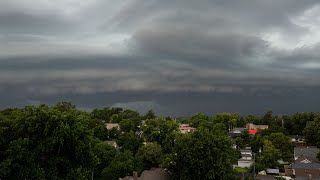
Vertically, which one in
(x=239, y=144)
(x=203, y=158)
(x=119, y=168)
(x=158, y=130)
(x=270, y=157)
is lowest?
(x=239, y=144)

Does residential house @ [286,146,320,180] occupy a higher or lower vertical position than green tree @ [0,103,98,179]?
lower

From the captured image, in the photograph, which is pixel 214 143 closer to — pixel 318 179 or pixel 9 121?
pixel 318 179

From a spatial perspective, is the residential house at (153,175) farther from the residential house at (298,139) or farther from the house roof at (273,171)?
the residential house at (298,139)

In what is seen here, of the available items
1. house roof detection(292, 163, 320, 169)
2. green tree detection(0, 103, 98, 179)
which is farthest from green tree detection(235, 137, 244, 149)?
green tree detection(0, 103, 98, 179)

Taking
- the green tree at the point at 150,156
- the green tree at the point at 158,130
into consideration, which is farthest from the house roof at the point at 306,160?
the green tree at the point at 150,156

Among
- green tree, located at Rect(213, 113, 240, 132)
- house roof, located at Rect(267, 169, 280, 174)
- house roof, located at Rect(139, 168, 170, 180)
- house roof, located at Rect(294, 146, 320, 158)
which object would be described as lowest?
house roof, located at Rect(267, 169, 280, 174)

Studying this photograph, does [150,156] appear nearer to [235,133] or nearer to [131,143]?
[131,143]

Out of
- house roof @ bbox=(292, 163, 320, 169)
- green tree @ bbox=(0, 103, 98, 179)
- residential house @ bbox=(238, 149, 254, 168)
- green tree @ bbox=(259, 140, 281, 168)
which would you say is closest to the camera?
green tree @ bbox=(0, 103, 98, 179)

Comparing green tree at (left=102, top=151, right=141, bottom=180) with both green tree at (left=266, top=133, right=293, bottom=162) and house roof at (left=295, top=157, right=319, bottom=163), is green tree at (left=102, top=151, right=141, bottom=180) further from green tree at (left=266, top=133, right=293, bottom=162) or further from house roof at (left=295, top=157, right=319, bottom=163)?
green tree at (left=266, top=133, right=293, bottom=162)

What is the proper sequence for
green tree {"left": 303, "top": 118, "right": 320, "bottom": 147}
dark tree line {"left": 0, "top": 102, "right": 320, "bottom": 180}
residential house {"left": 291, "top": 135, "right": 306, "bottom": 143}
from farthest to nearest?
residential house {"left": 291, "top": 135, "right": 306, "bottom": 143} < green tree {"left": 303, "top": 118, "right": 320, "bottom": 147} < dark tree line {"left": 0, "top": 102, "right": 320, "bottom": 180}

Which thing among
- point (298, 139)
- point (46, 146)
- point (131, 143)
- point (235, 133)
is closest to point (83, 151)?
point (46, 146)
